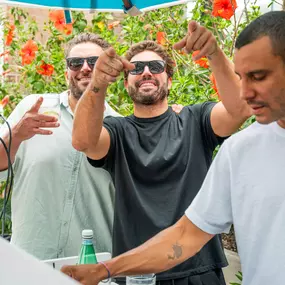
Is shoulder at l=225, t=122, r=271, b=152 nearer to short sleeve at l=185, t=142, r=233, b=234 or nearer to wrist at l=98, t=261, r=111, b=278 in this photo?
→ short sleeve at l=185, t=142, r=233, b=234

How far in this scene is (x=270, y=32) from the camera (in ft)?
5.53

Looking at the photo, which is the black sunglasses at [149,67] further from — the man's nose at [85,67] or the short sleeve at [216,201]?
the short sleeve at [216,201]

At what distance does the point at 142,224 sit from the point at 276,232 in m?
0.89

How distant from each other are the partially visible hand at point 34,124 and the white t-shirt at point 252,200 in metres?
0.86

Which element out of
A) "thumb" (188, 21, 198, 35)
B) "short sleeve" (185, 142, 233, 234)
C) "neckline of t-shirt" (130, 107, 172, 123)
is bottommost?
"short sleeve" (185, 142, 233, 234)

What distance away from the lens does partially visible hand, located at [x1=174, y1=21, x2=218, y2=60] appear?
7.18 ft

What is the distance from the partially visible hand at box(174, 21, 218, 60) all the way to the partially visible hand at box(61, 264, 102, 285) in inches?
35.6

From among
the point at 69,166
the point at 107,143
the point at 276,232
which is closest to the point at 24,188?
the point at 69,166

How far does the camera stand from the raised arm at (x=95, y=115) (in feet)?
7.73

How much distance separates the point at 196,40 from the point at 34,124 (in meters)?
0.82

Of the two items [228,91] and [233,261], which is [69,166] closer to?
[228,91]

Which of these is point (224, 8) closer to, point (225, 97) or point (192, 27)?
point (225, 97)

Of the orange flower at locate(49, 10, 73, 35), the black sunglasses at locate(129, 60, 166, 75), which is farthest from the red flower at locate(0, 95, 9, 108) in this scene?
the black sunglasses at locate(129, 60, 166, 75)

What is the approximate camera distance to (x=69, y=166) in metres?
2.73
